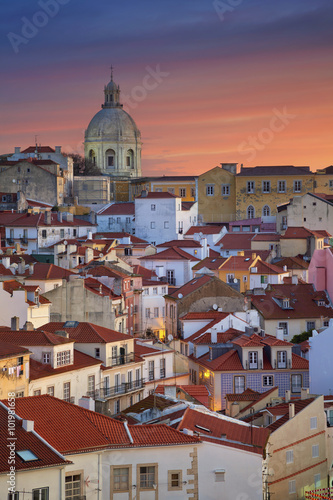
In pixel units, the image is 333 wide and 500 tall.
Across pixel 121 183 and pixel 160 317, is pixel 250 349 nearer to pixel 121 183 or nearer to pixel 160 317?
pixel 160 317

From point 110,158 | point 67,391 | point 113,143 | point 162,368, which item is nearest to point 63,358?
point 67,391

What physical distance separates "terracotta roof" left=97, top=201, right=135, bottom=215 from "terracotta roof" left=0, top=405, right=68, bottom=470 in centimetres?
6707

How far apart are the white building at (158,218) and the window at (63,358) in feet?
164

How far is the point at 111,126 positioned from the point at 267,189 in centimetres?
2562

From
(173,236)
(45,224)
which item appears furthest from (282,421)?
(173,236)

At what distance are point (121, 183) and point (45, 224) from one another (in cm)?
2909

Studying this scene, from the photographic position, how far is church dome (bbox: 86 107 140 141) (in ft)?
384

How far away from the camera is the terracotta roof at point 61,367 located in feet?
115

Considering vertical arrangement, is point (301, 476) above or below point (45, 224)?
below

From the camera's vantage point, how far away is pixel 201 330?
52.2 metres

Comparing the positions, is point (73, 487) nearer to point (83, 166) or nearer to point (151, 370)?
point (151, 370)

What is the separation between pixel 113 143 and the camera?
384 feet

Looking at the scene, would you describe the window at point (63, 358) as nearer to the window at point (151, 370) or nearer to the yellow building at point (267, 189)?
the window at point (151, 370)

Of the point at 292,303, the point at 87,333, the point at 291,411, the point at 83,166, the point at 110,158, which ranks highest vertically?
the point at 110,158
